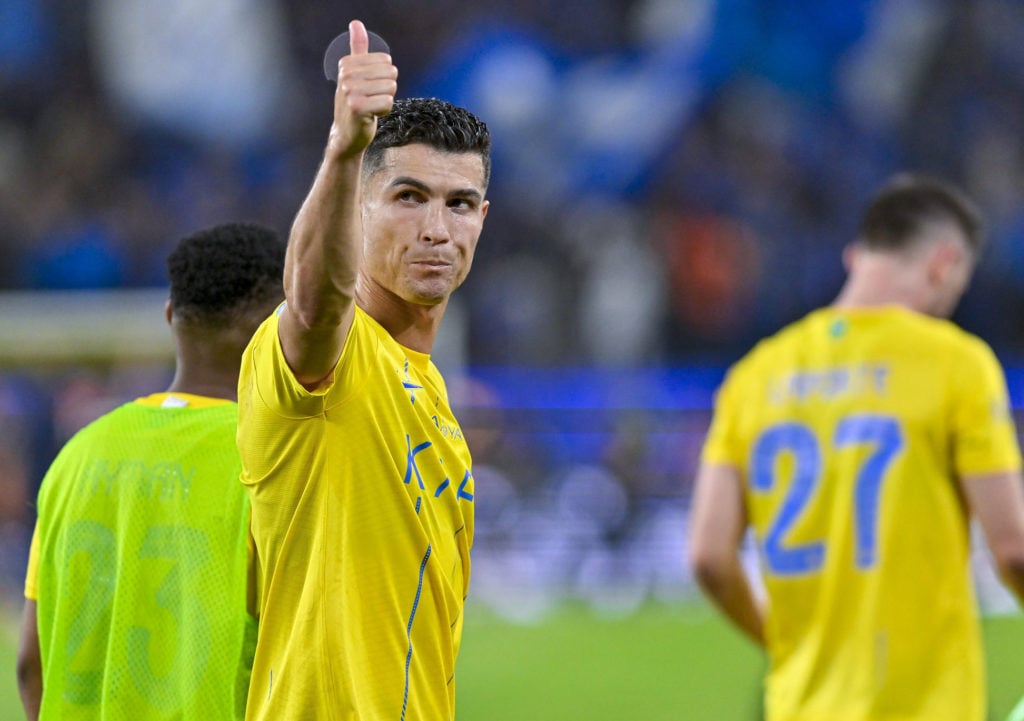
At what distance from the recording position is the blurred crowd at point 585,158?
591 inches

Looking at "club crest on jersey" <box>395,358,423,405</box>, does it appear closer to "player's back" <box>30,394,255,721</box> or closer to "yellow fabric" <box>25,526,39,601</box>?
"player's back" <box>30,394,255,721</box>

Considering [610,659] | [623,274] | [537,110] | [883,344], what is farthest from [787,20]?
[883,344]

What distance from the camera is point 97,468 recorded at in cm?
368

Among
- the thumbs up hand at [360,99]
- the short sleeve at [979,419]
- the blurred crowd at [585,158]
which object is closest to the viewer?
the thumbs up hand at [360,99]

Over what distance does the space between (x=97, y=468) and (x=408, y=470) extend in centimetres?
102

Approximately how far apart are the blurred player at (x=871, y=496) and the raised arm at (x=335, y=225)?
1.82 m

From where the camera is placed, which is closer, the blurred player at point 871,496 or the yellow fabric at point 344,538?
the yellow fabric at point 344,538

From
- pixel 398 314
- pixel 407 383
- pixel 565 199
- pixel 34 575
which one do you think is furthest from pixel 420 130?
pixel 565 199

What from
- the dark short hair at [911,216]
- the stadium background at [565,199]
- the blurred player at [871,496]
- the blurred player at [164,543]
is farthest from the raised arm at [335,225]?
the stadium background at [565,199]

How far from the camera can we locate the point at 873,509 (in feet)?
13.3

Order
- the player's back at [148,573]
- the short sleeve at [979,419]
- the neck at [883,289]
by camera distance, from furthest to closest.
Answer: the neck at [883,289] → the short sleeve at [979,419] → the player's back at [148,573]

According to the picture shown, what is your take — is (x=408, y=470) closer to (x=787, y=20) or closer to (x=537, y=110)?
(x=537, y=110)

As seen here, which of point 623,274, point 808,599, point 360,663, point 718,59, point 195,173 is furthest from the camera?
point 718,59

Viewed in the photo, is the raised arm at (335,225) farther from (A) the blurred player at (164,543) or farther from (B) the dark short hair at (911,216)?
(B) the dark short hair at (911,216)
